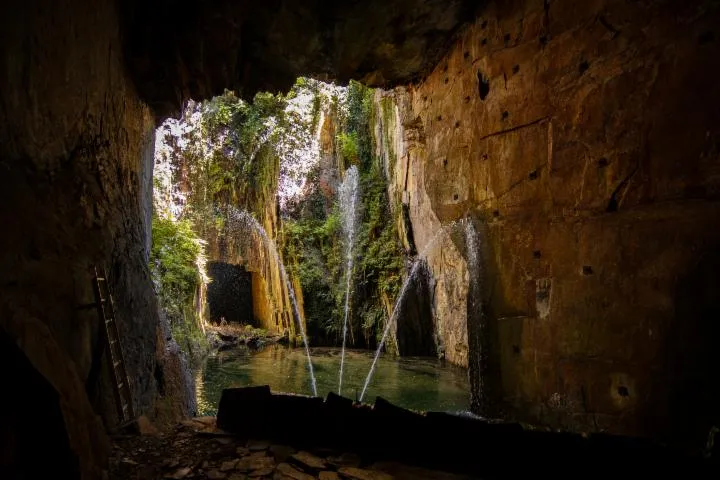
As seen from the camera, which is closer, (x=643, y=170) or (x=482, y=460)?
(x=482, y=460)

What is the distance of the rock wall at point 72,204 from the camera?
2316mm

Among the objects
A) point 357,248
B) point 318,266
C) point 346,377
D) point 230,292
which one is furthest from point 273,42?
point 230,292

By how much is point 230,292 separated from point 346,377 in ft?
53.5

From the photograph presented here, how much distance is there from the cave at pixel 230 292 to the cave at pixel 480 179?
18.0 meters

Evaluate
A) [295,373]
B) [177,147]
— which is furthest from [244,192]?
[295,373]

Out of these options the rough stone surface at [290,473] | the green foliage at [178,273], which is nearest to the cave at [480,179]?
the rough stone surface at [290,473]

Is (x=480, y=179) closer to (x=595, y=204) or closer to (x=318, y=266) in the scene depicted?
(x=595, y=204)

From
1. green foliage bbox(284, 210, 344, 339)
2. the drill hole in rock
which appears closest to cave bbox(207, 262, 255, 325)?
green foliage bbox(284, 210, 344, 339)

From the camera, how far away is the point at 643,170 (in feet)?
11.7

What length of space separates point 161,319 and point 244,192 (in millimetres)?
11368

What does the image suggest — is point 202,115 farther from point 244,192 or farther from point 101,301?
point 101,301

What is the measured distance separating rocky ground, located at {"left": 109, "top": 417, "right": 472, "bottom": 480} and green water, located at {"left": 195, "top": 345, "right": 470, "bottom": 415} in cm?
368

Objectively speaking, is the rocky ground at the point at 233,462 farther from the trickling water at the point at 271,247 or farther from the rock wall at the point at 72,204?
the trickling water at the point at 271,247

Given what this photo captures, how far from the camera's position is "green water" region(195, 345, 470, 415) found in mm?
7453
